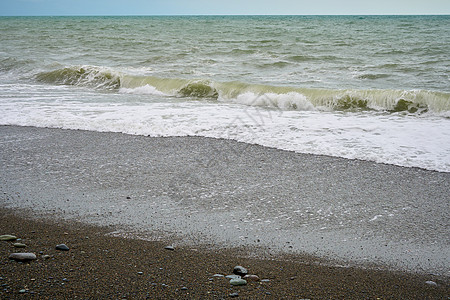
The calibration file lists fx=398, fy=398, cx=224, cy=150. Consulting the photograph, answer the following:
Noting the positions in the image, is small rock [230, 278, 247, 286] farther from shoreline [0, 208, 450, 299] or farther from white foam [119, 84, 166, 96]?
white foam [119, 84, 166, 96]

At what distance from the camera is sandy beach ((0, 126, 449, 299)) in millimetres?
2434

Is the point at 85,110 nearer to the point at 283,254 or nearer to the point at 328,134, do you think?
the point at 328,134

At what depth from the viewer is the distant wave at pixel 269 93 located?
8469 mm

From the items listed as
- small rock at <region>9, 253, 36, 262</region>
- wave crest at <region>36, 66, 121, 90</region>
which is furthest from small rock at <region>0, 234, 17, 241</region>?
wave crest at <region>36, 66, 121, 90</region>

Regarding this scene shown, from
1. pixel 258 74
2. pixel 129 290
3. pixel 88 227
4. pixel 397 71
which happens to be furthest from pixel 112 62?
pixel 129 290

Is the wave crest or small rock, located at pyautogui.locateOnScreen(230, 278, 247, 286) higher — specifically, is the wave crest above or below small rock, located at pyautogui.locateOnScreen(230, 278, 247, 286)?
above

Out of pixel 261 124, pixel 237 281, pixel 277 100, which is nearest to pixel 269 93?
pixel 277 100

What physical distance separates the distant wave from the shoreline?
21.1 feet

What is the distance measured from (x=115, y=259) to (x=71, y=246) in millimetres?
414

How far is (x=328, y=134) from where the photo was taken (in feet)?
20.6

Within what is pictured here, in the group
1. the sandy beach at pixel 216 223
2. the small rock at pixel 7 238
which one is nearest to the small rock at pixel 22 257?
the sandy beach at pixel 216 223

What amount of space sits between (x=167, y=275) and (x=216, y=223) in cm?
95

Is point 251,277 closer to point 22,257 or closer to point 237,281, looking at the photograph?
point 237,281

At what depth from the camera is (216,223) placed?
3.38 m
